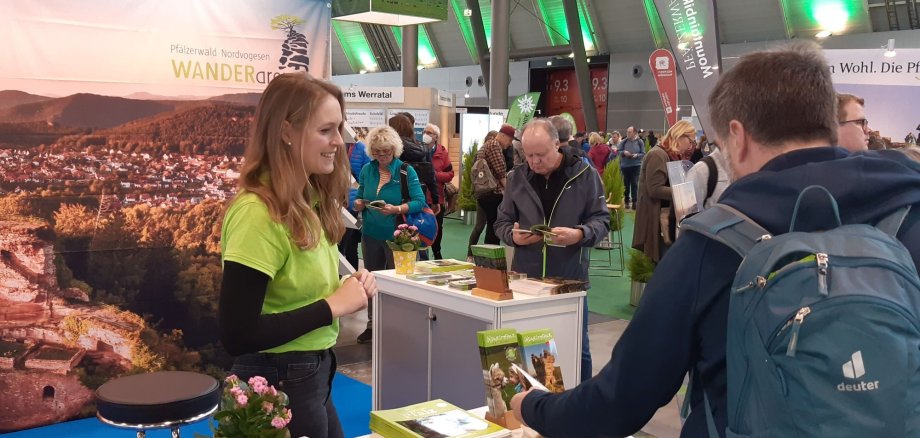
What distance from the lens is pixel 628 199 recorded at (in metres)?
16.1

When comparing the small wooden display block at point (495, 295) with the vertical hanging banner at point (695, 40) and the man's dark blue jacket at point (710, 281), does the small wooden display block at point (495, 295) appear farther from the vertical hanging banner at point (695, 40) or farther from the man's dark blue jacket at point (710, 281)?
the man's dark blue jacket at point (710, 281)

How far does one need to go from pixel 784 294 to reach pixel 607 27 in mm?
20921

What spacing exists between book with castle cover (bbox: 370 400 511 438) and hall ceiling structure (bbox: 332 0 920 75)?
1519cm

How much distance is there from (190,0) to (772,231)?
392 centimetres

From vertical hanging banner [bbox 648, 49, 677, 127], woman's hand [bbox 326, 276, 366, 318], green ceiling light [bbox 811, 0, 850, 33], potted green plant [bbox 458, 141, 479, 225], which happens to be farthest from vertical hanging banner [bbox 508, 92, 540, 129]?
woman's hand [bbox 326, 276, 366, 318]

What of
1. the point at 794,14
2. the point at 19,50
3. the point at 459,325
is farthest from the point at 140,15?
the point at 794,14

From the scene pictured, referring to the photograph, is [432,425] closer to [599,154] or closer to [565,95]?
[599,154]

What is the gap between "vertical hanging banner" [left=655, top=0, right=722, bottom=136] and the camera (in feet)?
13.0

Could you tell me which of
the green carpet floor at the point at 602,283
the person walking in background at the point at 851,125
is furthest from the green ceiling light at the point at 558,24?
the person walking in background at the point at 851,125

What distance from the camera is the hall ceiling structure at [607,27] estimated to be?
16438mm

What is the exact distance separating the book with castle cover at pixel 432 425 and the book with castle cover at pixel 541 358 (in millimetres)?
162

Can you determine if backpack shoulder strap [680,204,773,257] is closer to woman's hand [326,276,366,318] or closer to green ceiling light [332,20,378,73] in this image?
woman's hand [326,276,366,318]

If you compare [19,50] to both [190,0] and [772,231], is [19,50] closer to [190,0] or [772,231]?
[190,0]

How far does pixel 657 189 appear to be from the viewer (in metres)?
6.50
